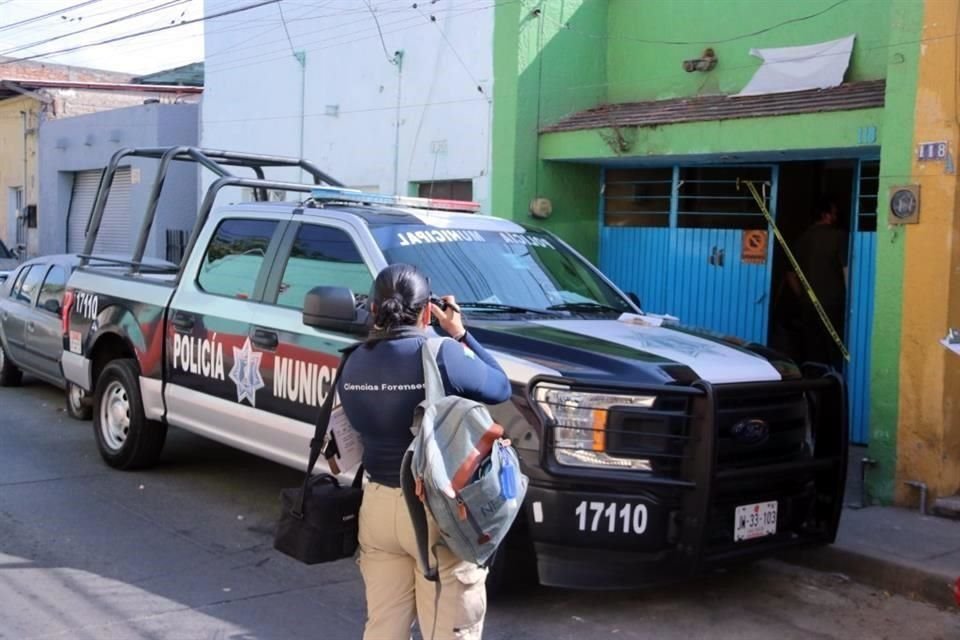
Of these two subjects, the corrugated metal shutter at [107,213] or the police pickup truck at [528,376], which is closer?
the police pickup truck at [528,376]

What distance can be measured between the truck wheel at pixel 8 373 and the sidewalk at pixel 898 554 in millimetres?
8651

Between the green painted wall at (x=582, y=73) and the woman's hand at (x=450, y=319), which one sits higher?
the green painted wall at (x=582, y=73)

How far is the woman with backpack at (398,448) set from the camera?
355 cm

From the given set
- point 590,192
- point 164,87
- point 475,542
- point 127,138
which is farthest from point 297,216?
point 164,87

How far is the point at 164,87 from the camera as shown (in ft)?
80.3

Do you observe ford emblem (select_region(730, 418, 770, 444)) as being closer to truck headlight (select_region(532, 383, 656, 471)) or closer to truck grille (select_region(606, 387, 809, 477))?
truck grille (select_region(606, 387, 809, 477))

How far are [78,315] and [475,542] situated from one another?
594 centimetres

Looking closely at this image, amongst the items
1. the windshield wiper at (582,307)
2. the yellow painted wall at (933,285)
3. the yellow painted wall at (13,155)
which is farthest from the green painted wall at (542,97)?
the yellow painted wall at (13,155)

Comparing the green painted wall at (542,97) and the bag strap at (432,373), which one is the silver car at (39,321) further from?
the bag strap at (432,373)

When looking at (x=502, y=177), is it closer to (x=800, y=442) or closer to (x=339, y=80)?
(x=339, y=80)

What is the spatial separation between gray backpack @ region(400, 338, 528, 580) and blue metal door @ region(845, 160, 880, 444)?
6248 mm

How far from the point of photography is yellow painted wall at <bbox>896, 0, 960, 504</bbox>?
681 centimetres

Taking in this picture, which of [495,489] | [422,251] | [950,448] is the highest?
[422,251]

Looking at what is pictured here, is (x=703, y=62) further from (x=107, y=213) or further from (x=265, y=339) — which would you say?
(x=107, y=213)
